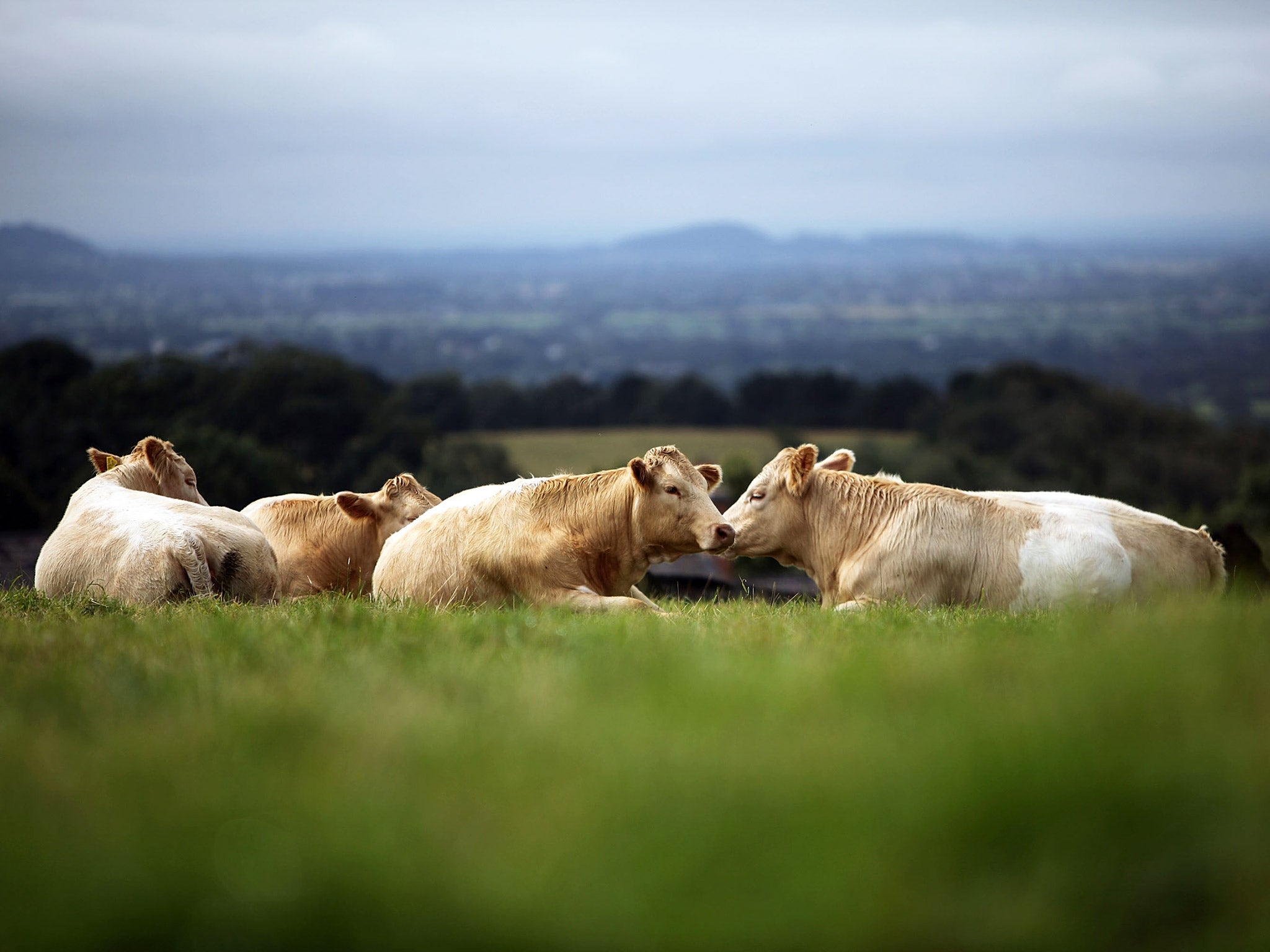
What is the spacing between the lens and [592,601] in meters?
9.60

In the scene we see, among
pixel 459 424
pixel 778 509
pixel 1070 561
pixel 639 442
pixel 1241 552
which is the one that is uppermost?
pixel 778 509

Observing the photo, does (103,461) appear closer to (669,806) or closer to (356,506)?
(356,506)

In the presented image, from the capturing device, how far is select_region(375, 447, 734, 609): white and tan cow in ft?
32.7

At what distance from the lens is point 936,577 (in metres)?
10.8

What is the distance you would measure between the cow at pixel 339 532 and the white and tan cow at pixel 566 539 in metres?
1.94

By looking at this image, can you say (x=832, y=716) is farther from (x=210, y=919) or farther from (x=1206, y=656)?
(x=210, y=919)

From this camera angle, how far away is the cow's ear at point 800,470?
37.9ft

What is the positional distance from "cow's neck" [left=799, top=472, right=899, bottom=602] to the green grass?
220 inches

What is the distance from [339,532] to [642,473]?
4.21 metres

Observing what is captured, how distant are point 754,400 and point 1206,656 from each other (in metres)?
115

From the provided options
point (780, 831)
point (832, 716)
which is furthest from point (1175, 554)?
point (780, 831)

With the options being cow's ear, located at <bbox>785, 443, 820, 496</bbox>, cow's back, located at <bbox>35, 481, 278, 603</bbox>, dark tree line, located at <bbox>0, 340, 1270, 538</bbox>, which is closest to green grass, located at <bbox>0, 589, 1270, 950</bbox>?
cow's back, located at <bbox>35, 481, 278, 603</bbox>

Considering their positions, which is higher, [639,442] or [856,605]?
[856,605]

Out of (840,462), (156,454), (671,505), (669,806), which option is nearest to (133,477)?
(156,454)
